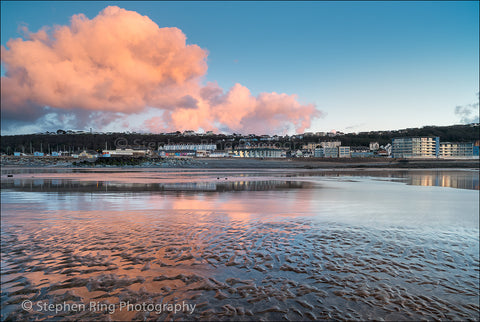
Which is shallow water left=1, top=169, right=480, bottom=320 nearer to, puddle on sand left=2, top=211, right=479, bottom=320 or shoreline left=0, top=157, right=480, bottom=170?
puddle on sand left=2, top=211, right=479, bottom=320

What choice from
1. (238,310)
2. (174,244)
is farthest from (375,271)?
(174,244)

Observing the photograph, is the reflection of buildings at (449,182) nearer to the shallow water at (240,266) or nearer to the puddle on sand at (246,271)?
the shallow water at (240,266)

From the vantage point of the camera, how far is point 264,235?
906 centimetres

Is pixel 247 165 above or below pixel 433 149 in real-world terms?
below

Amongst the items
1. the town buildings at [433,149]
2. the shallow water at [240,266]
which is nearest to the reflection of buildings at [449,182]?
the shallow water at [240,266]

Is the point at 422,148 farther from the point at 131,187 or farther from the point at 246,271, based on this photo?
the point at 246,271

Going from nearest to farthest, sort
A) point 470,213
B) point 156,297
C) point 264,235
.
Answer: point 156,297 < point 264,235 < point 470,213

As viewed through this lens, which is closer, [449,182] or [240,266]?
[240,266]

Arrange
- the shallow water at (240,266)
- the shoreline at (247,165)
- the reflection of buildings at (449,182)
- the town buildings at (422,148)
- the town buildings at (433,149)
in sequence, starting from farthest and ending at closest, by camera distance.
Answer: the town buildings at (433,149) → the town buildings at (422,148) → the shoreline at (247,165) → the reflection of buildings at (449,182) → the shallow water at (240,266)

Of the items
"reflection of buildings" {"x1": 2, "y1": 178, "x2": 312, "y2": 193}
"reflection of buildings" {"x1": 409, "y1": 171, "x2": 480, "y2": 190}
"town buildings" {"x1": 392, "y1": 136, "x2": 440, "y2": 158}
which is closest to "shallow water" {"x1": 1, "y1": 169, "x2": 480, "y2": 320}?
"reflection of buildings" {"x1": 2, "y1": 178, "x2": 312, "y2": 193}

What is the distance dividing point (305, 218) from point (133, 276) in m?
7.79

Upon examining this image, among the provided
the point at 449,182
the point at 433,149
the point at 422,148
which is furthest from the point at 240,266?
the point at 433,149

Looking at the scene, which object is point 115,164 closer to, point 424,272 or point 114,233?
point 114,233

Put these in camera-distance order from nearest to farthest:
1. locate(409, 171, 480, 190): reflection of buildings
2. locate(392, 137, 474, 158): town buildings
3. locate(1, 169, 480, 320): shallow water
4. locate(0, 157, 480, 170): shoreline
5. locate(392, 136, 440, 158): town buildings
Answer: locate(1, 169, 480, 320): shallow water
locate(409, 171, 480, 190): reflection of buildings
locate(0, 157, 480, 170): shoreline
locate(392, 136, 440, 158): town buildings
locate(392, 137, 474, 158): town buildings
